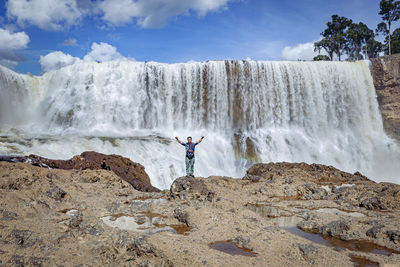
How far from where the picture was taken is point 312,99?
817 inches

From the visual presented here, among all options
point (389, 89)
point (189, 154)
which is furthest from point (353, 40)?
point (189, 154)

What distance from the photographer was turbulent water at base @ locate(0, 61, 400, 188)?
61.6 ft

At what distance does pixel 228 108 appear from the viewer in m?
20.5

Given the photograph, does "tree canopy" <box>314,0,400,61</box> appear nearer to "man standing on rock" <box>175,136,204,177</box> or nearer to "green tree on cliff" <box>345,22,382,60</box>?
"green tree on cliff" <box>345,22,382,60</box>

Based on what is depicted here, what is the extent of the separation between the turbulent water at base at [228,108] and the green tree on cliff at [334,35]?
19.1 m

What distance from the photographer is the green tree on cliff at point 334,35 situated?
3884cm

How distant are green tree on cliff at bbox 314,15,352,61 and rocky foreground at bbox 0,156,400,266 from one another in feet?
116

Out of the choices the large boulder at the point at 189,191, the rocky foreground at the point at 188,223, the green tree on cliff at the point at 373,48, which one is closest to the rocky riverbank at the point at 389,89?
the rocky foreground at the point at 188,223

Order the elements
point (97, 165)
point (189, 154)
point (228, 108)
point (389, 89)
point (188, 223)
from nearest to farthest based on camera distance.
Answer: point (188, 223), point (189, 154), point (97, 165), point (228, 108), point (389, 89)

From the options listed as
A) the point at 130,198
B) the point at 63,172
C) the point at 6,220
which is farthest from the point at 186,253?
the point at 63,172

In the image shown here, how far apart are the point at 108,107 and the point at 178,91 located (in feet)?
14.6

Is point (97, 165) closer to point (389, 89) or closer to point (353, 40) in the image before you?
point (389, 89)

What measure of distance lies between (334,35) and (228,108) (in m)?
25.6

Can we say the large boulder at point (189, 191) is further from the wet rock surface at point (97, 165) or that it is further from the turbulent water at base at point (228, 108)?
the turbulent water at base at point (228, 108)
